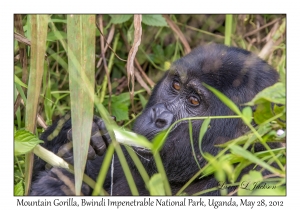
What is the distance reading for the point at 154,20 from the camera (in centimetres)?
382

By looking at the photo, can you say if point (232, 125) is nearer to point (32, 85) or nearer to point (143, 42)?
point (32, 85)

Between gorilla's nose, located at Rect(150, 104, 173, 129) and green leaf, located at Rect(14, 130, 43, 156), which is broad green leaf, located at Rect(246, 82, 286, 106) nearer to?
gorilla's nose, located at Rect(150, 104, 173, 129)

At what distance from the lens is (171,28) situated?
411 centimetres

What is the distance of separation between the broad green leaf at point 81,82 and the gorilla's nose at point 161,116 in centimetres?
41

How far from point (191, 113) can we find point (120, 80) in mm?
1570

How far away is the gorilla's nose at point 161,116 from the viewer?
2680 millimetres

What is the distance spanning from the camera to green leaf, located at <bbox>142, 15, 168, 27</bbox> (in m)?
3.76

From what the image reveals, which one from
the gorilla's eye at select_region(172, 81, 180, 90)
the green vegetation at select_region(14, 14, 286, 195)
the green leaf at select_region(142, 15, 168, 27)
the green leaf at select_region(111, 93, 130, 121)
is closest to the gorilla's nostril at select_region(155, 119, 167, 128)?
the green vegetation at select_region(14, 14, 286, 195)

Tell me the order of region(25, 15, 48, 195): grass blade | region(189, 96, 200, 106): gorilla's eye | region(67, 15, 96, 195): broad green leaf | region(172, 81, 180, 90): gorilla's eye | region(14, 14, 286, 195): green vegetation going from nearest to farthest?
1. region(14, 14, 286, 195): green vegetation
2. region(67, 15, 96, 195): broad green leaf
3. region(25, 15, 48, 195): grass blade
4. region(189, 96, 200, 106): gorilla's eye
5. region(172, 81, 180, 90): gorilla's eye

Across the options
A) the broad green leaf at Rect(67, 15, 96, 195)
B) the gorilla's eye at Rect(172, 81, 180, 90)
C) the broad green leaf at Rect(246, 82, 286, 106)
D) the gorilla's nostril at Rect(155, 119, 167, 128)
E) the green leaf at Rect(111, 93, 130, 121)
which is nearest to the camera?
the broad green leaf at Rect(246, 82, 286, 106)
